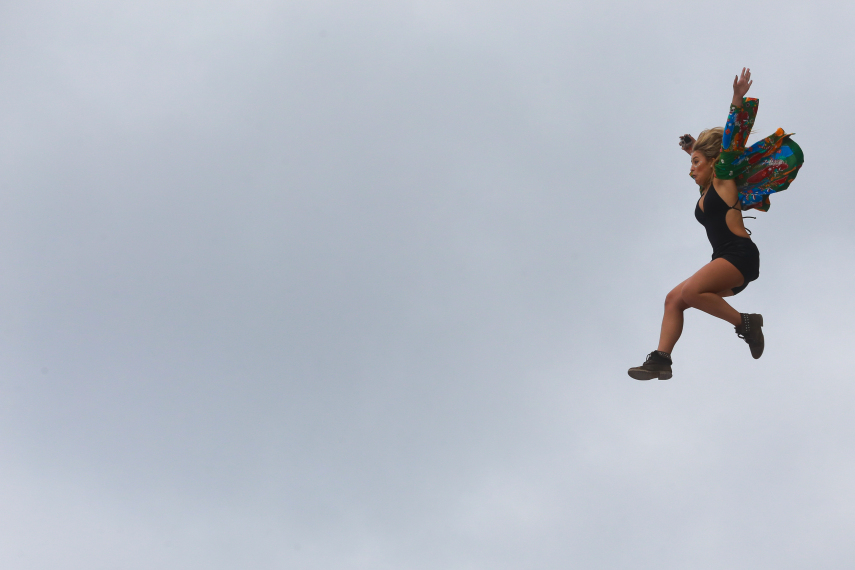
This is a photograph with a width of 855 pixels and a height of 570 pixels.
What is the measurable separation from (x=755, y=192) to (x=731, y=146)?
1.99 ft

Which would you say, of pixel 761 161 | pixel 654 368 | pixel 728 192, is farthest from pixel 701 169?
pixel 654 368

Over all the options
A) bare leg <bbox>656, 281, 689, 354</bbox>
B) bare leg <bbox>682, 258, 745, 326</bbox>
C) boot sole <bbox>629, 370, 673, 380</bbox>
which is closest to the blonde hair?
bare leg <bbox>682, 258, 745, 326</bbox>

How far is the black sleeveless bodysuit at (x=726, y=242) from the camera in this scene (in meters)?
7.82

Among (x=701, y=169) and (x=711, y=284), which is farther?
(x=701, y=169)

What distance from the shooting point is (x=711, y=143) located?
809 cm

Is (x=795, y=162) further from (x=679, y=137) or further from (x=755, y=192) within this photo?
(x=679, y=137)

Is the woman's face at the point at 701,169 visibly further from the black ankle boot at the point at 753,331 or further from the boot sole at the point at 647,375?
the boot sole at the point at 647,375

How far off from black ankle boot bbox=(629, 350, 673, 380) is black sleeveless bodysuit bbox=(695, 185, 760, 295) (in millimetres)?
1229

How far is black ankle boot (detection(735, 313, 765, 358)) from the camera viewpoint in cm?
811

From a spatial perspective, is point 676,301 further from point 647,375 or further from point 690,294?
point 647,375

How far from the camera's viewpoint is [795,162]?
7598 mm

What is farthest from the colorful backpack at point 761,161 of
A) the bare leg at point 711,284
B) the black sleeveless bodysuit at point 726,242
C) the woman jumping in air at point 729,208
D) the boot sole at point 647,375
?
the boot sole at point 647,375

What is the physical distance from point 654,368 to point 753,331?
4.40 ft

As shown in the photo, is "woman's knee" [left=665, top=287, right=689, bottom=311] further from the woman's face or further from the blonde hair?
the blonde hair
